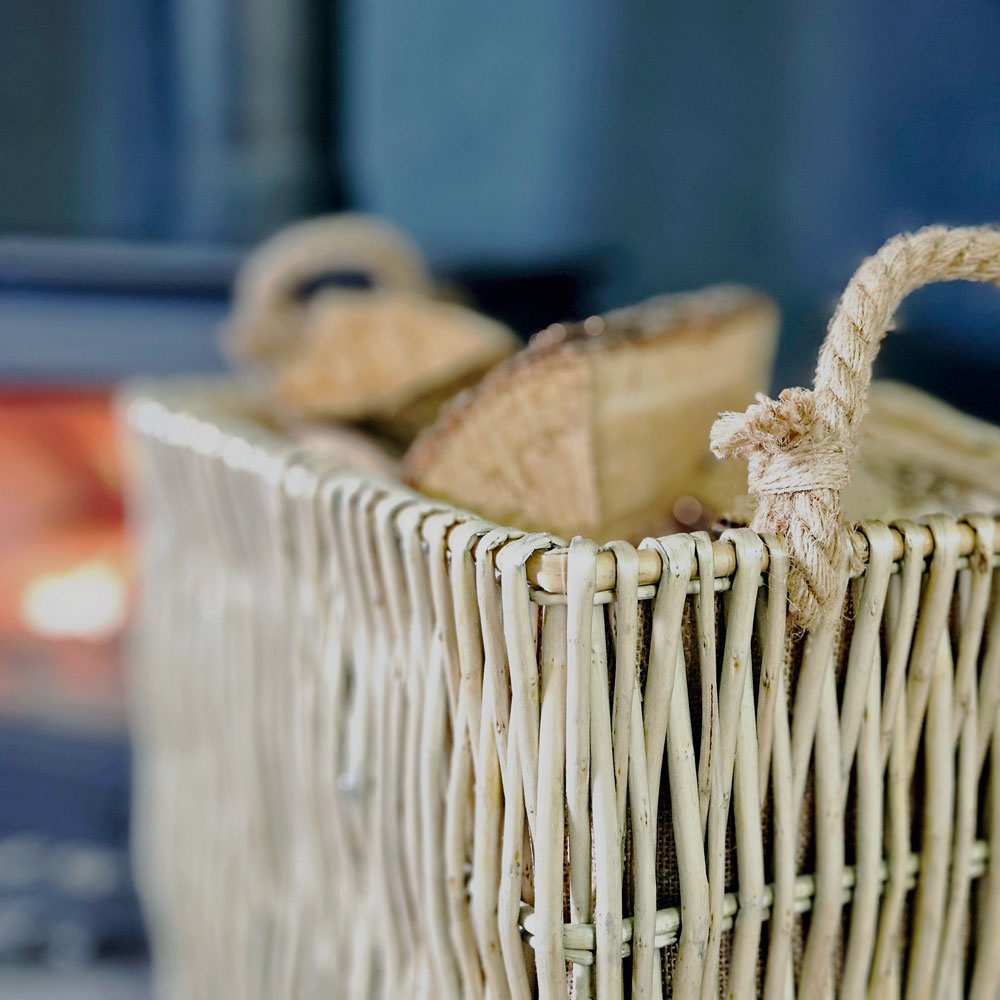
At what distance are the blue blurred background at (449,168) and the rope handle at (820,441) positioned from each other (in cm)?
33

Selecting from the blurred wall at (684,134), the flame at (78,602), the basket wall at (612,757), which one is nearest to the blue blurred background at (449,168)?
the blurred wall at (684,134)

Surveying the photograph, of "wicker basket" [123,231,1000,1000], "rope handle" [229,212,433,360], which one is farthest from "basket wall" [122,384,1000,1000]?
"rope handle" [229,212,433,360]

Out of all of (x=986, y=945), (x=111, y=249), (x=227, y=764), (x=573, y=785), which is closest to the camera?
(x=573, y=785)

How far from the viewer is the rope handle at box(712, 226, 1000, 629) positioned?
13.6 inches

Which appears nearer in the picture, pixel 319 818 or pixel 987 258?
pixel 987 258

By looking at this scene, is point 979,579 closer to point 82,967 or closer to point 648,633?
point 648,633

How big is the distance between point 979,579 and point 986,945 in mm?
180

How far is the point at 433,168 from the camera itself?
4.06 feet

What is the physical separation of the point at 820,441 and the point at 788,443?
0.01 metres

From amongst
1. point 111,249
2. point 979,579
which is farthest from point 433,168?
point 979,579

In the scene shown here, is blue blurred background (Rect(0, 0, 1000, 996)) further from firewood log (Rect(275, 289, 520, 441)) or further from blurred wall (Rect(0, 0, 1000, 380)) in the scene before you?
firewood log (Rect(275, 289, 520, 441))

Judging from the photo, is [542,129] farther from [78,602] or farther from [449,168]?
[78,602]

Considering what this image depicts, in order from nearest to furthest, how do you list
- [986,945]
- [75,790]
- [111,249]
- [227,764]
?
1. [986,945]
2. [227,764]
3. [111,249]
4. [75,790]

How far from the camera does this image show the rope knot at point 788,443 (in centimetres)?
34
